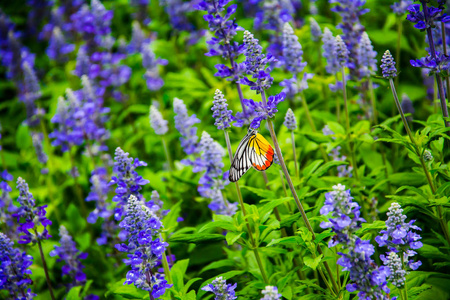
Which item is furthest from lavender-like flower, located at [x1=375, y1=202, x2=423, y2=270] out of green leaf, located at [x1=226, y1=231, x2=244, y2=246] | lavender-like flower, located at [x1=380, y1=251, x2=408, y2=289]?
green leaf, located at [x1=226, y1=231, x2=244, y2=246]

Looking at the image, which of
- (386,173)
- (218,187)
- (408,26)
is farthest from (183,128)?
(408,26)

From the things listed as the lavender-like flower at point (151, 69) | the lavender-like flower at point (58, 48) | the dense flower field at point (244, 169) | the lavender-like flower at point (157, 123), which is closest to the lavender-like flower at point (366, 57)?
the dense flower field at point (244, 169)

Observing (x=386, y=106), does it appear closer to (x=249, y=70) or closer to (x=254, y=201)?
(x=254, y=201)

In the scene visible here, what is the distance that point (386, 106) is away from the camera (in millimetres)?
5973

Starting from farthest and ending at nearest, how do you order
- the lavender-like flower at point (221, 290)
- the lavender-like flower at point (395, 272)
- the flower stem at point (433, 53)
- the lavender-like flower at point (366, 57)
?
the lavender-like flower at point (366, 57), the flower stem at point (433, 53), the lavender-like flower at point (221, 290), the lavender-like flower at point (395, 272)

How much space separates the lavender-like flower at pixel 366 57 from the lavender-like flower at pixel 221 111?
7.08 ft

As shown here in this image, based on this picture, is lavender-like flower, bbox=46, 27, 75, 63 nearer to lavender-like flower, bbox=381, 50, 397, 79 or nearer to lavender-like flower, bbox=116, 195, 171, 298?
lavender-like flower, bbox=116, 195, 171, 298

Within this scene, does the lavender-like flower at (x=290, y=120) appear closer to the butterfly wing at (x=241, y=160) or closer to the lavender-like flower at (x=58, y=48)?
the butterfly wing at (x=241, y=160)

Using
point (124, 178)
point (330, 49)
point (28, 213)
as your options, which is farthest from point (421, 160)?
point (28, 213)

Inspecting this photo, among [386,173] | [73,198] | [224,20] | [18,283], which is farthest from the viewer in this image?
[73,198]

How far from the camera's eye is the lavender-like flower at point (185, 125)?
469 cm

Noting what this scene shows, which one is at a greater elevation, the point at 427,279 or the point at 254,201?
the point at 254,201

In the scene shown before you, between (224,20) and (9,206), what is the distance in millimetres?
3693

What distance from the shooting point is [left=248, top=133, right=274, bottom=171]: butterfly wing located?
3438 millimetres
